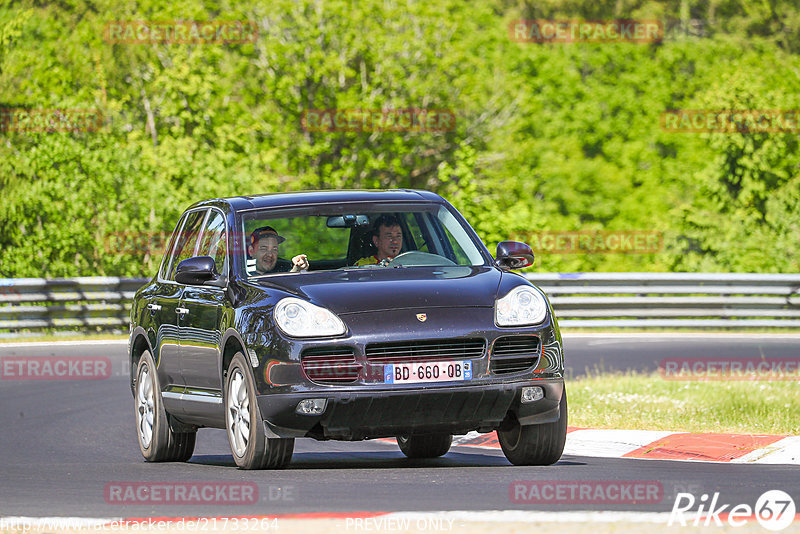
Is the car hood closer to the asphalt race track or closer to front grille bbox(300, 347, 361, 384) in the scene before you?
front grille bbox(300, 347, 361, 384)

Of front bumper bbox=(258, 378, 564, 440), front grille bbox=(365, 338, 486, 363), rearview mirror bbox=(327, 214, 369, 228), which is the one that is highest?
rearview mirror bbox=(327, 214, 369, 228)

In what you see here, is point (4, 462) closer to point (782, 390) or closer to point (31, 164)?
point (782, 390)

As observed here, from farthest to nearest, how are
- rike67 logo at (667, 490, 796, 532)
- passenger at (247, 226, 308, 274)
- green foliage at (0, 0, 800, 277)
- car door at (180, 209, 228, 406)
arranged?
1. green foliage at (0, 0, 800, 277)
2. passenger at (247, 226, 308, 274)
3. car door at (180, 209, 228, 406)
4. rike67 logo at (667, 490, 796, 532)

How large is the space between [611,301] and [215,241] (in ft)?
55.1

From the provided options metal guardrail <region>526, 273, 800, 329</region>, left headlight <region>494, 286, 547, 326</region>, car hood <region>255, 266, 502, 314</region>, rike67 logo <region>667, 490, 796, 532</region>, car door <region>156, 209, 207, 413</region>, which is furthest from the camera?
metal guardrail <region>526, 273, 800, 329</region>

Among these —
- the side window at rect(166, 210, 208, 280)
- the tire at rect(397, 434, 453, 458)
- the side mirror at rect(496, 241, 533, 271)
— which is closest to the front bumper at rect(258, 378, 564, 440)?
the side mirror at rect(496, 241, 533, 271)

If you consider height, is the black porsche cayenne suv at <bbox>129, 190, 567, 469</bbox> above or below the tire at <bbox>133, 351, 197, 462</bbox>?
above

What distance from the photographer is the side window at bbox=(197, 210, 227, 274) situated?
981 cm

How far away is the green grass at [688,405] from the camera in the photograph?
11.7 m

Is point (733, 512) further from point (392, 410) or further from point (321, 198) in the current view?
point (321, 198)

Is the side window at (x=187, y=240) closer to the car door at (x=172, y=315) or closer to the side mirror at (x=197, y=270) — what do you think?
the car door at (x=172, y=315)

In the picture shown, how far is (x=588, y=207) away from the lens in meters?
55.7

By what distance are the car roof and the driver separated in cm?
15

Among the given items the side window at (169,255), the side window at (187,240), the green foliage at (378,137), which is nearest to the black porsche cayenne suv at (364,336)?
the side window at (187,240)
